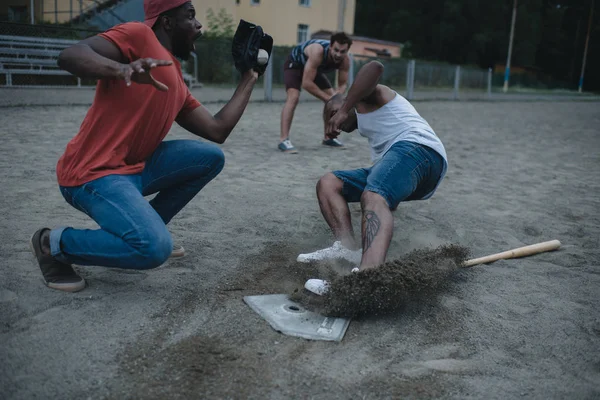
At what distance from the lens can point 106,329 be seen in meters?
2.44

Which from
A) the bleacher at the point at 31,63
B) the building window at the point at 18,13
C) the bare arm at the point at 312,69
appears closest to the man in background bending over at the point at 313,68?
the bare arm at the point at 312,69

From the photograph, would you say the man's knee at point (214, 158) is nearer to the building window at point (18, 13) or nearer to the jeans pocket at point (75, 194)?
the jeans pocket at point (75, 194)

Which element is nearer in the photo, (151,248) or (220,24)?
(151,248)

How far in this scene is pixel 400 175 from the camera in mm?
3273

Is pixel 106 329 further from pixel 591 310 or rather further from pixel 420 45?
pixel 420 45

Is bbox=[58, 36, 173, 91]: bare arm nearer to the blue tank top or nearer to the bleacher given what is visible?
the blue tank top

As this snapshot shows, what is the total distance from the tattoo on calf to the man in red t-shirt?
40.5 inches

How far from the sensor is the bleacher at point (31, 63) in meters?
11.7

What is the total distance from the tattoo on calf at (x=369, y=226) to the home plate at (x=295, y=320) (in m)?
0.48

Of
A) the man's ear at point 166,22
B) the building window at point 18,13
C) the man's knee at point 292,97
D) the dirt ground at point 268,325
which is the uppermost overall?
the building window at point 18,13

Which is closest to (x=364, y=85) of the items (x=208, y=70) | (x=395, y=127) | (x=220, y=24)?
(x=395, y=127)

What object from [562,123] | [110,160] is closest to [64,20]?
[562,123]

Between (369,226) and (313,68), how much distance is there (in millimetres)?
4580

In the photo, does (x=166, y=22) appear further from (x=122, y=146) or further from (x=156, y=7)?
(x=122, y=146)
